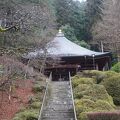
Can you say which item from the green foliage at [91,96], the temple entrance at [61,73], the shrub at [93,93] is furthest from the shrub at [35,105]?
the temple entrance at [61,73]

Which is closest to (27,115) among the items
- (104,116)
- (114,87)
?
(104,116)

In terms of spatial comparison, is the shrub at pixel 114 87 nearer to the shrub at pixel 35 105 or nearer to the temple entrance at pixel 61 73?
the shrub at pixel 35 105

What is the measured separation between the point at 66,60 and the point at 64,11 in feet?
71.6

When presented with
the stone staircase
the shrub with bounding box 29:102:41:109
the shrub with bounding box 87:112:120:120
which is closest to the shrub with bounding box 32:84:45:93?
the stone staircase

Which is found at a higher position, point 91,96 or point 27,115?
point 91,96

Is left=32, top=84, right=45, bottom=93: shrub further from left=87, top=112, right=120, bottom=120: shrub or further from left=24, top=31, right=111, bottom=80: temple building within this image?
left=87, top=112, right=120, bottom=120: shrub

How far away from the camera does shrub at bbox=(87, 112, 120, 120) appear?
1638 cm

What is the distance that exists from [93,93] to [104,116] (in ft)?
19.8

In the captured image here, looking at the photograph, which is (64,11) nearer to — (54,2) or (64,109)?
(54,2)

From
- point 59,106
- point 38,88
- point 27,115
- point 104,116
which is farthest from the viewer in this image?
point 38,88

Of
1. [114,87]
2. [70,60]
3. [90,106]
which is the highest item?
[70,60]

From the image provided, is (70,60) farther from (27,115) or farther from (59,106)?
(27,115)

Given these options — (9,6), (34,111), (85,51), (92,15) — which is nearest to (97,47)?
(92,15)

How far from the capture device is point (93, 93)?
22.5 metres
